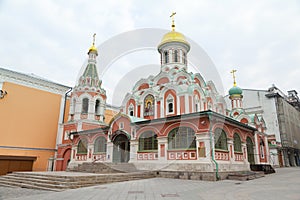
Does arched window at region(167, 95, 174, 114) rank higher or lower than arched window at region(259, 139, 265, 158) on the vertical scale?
higher

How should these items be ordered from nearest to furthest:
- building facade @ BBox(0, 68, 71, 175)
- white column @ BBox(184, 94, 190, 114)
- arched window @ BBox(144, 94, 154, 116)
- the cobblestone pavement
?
the cobblestone pavement, white column @ BBox(184, 94, 190, 114), arched window @ BBox(144, 94, 154, 116), building facade @ BBox(0, 68, 71, 175)

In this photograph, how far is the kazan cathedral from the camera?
12273mm

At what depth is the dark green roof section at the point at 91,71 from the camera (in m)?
22.4

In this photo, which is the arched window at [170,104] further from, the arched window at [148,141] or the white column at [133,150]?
the white column at [133,150]

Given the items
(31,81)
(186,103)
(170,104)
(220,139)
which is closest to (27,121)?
(31,81)

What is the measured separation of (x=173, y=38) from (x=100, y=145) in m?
11.9

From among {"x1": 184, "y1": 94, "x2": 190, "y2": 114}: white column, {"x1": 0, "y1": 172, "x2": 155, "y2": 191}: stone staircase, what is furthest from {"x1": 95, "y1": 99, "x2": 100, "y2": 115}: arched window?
{"x1": 0, "y1": 172, "x2": 155, "y2": 191}: stone staircase

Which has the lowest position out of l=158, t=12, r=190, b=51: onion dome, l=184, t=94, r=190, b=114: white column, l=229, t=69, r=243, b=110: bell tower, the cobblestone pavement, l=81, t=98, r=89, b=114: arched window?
the cobblestone pavement

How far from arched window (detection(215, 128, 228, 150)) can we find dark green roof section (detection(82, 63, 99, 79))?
47.3 feet

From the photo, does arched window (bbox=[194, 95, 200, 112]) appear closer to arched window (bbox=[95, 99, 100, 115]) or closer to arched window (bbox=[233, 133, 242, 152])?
arched window (bbox=[233, 133, 242, 152])

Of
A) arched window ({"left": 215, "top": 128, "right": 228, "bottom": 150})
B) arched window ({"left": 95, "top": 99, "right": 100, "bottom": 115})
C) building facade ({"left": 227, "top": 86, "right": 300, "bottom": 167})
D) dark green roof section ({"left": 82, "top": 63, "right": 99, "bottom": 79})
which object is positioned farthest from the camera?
building facade ({"left": 227, "top": 86, "right": 300, "bottom": 167})

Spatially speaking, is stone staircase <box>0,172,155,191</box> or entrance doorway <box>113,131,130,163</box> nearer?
stone staircase <box>0,172,155,191</box>

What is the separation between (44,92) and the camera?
22.0 m

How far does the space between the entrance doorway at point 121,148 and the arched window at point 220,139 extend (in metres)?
6.22
